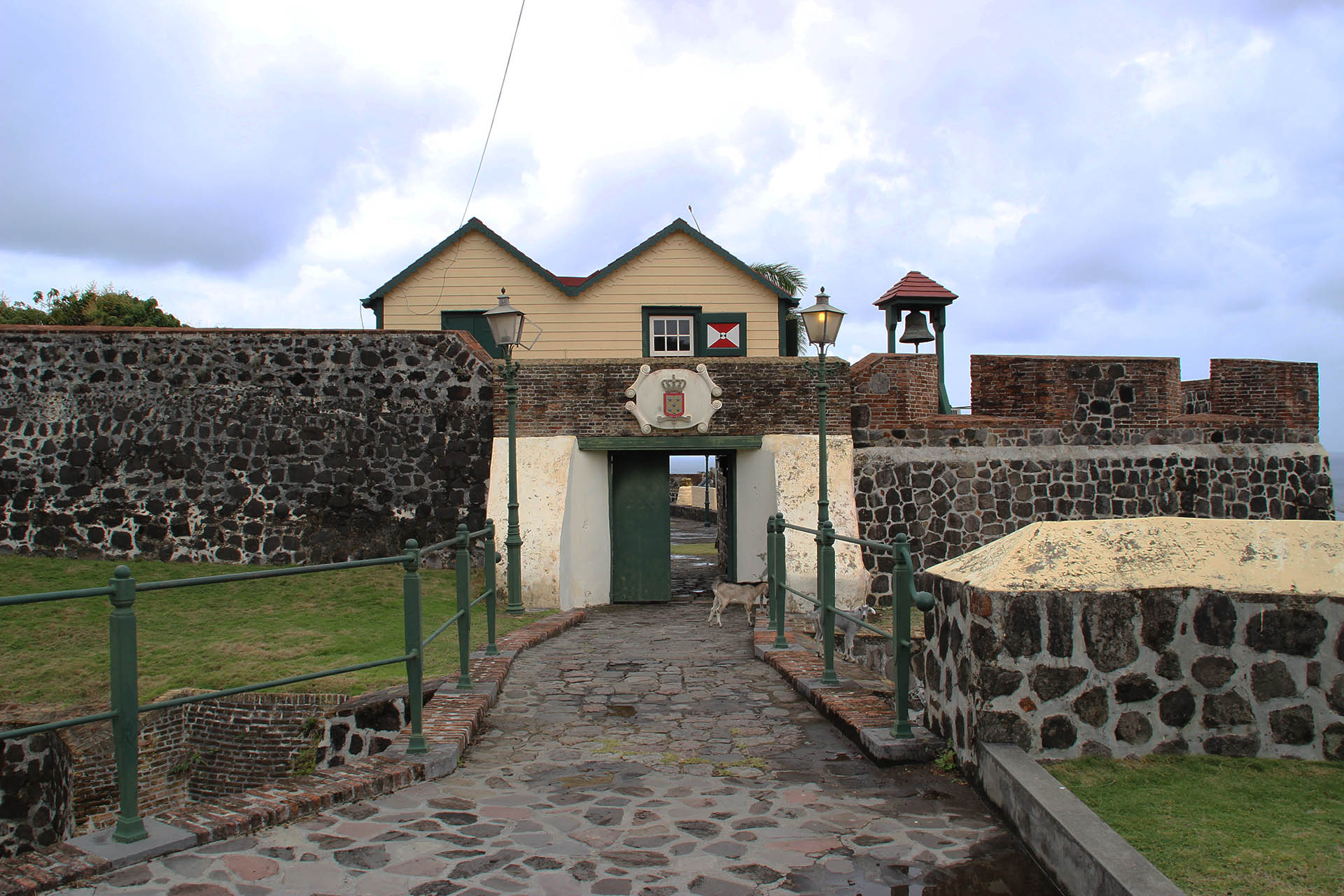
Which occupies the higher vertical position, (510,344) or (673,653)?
(510,344)

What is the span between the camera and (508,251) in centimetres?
1770

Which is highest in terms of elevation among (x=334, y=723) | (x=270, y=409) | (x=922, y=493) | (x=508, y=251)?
(x=508, y=251)

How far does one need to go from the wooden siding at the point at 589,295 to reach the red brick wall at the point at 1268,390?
7.40m

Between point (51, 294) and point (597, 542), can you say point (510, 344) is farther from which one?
point (51, 294)

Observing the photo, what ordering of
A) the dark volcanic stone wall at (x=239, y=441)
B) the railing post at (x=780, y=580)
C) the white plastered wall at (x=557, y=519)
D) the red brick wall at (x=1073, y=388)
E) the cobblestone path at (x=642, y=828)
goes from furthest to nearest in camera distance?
the red brick wall at (x=1073, y=388) → the dark volcanic stone wall at (x=239, y=441) → the white plastered wall at (x=557, y=519) → the railing post at (x=780, y=580) → the cobblestone path at (x=642, y=828)

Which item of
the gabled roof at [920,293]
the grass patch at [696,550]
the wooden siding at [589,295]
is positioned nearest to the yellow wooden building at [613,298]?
the wooden siding at [589,295]

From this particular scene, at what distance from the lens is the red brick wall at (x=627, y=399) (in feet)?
43.5

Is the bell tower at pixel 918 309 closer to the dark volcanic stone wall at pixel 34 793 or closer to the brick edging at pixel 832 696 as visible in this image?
the brick edging at pixel 832 696

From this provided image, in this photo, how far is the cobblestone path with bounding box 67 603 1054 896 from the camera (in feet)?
11.9

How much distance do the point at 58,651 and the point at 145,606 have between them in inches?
76.9

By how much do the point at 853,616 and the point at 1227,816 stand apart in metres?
3.01

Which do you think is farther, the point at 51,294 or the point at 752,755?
the point at 51,294

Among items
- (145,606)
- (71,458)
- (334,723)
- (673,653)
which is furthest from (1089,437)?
(71,458)

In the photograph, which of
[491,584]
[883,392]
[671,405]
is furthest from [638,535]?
[491,584]
